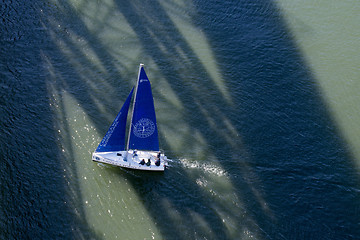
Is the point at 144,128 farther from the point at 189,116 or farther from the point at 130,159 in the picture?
the point at 189,116

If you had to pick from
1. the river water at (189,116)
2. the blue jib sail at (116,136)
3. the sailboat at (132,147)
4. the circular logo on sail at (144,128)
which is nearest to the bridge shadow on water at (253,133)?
the river water at (189,116)

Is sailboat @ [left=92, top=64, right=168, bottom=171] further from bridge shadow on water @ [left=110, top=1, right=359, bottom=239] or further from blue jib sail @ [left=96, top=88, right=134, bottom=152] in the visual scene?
bridge shadow on water @ [left=110, top=1, right=359, bottom=239]

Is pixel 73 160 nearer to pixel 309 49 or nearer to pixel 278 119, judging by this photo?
pixel 278 119

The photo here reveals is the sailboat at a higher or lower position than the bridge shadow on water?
lower

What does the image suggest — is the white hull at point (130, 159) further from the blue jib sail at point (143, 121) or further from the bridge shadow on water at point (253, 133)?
the bridge shadow on water at point (253, 133)

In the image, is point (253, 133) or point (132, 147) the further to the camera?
point (253, 133)

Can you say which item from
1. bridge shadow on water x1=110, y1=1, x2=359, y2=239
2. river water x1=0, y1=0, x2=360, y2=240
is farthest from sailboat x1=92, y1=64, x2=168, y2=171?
bridge shadow on water x1=110, y1=1, x2=359, y2=239

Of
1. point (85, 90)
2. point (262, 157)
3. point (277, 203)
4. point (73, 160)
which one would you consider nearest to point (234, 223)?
point (277, 203)

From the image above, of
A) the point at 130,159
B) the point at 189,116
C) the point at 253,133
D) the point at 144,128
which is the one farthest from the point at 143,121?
the point at 253,133
